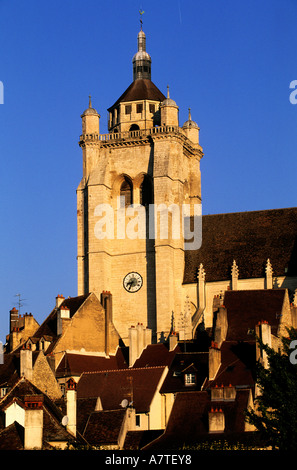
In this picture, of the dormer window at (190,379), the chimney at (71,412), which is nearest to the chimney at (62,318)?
the dormer window at (190,379)

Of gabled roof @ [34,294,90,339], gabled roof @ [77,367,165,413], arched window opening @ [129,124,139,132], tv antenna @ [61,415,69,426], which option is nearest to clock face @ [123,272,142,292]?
gabled roof @ [34,294,90,339]

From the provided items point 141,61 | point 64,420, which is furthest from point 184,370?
point 141,61

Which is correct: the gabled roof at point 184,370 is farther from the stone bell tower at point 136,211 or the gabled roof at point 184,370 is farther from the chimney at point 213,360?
the stone bell tower at point 136,211

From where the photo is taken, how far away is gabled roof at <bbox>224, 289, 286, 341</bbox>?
6500cm

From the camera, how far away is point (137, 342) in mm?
69312

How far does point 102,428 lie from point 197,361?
1127 centimetres

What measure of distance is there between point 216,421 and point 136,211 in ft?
112

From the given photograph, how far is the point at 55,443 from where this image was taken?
4731cm

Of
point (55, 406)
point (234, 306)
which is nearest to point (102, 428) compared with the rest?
point (55, 406)

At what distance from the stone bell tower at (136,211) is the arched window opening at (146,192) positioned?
0.20ft

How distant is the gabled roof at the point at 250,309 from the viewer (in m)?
65.0

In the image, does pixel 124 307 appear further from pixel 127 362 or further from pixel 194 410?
pixel 194 410

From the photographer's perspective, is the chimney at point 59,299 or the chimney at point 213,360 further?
the chimney at point 59,299

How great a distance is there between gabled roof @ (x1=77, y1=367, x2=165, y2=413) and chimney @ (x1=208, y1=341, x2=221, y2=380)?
283 cm
